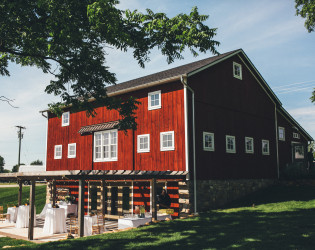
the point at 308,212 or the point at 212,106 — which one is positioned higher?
the point at 212,106

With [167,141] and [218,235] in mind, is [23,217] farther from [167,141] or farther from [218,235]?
[218,235]

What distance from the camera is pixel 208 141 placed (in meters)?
18.8

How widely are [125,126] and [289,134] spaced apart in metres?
17.6

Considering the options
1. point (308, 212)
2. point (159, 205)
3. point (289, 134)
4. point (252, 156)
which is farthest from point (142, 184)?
point (289, 134)

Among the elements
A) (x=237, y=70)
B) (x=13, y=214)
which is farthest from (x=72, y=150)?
(x=237, y=70)

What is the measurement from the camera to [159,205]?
60.6 ft

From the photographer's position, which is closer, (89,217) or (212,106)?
(89,217)

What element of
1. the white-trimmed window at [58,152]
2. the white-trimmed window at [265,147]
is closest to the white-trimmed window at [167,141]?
the white-trimmed window at [265,147]

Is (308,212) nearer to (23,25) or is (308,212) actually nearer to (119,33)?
(119,33)

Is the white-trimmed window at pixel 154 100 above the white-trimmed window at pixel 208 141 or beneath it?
above

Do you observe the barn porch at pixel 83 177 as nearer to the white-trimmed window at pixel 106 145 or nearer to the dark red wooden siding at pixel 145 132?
the dark red wooden siding at pixel 145 132

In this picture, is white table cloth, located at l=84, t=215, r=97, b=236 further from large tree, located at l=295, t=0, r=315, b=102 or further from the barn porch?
large tree, located at l=295, t=0, r=315, b=102

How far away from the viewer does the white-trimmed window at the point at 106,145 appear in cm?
2128

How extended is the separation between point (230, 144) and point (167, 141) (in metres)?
4.46
